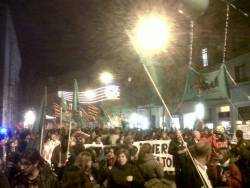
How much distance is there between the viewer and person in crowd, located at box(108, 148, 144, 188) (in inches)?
293

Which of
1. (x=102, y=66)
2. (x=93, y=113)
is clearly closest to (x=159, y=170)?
(x=93, y=113)

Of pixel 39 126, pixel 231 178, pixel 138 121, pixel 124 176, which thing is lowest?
pixel 231 178

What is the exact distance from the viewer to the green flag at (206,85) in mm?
12250

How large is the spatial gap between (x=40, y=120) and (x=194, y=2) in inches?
229

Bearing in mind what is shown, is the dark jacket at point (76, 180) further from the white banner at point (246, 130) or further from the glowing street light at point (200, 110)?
the glowing street light at point (200, 110)

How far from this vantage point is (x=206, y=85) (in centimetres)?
1243

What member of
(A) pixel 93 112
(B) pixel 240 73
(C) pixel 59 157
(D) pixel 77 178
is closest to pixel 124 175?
(D) pixel 77 178

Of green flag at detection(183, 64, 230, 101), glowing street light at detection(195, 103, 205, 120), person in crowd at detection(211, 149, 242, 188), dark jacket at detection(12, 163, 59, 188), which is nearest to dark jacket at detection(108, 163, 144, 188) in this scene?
dark jacket at detection(12, 163, 59, 188)

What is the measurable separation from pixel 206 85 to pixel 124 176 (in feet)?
19.2

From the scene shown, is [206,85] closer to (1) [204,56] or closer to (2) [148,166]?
(2) [148,166]

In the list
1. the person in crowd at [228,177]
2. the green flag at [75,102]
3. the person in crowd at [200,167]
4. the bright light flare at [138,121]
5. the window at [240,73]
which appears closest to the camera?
the person in crowd at [200,167]

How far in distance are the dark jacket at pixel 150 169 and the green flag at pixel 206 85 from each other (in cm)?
508

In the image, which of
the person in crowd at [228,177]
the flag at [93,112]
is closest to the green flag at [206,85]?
the person in crowd at [228,177]

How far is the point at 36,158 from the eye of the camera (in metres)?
6.14
